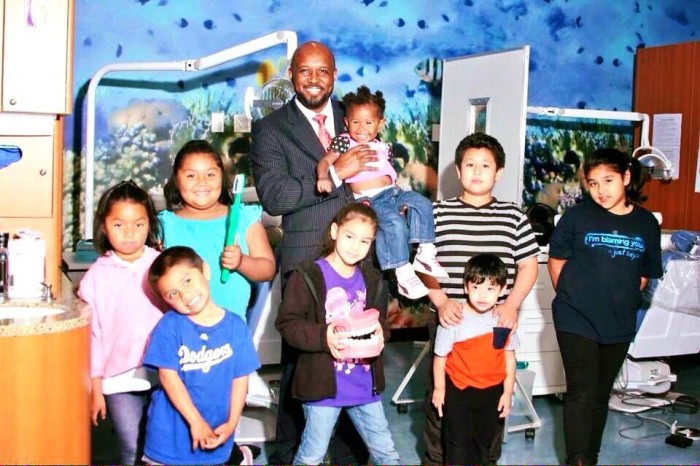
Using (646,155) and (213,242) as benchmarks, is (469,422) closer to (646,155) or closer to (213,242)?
(213,242)

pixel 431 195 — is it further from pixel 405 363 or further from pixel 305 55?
pixel 305 55

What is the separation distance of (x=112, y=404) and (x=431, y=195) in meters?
3.33

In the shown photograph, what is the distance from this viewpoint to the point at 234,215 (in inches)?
108

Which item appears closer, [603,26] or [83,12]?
[83,12]

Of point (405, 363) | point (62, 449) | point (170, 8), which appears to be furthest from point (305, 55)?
point (405, 363)

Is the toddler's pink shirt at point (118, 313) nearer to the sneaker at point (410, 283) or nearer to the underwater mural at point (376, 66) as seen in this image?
the sneaker at point (410, 283)

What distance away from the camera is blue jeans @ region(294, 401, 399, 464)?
2.62 meters

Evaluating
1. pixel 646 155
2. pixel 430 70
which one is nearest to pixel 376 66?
pixel 430 70

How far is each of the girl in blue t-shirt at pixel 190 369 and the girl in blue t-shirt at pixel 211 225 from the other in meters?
0.34

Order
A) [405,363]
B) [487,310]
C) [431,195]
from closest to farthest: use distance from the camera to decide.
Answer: [487,310] → [405,363] → [431,195]

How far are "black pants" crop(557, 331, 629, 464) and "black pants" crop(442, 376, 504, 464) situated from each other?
1.00ft

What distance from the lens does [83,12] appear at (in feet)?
15.3

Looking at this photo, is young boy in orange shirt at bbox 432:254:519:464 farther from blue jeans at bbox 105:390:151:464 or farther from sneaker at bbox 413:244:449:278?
blue jeans at bbox 105:390:151:464

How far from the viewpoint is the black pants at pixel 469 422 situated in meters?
2.80
